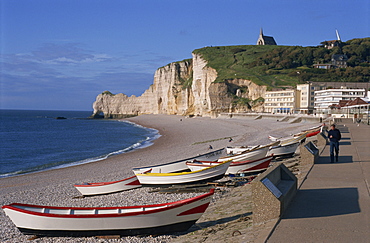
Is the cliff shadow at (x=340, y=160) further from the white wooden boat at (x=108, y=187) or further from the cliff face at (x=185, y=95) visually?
the cliff face at (x=185, y=95)

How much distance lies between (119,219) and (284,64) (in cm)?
11989

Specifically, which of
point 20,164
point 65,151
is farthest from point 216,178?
point 65,151

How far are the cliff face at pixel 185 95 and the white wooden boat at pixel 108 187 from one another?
83848 mm

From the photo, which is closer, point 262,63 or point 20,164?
point 20,164

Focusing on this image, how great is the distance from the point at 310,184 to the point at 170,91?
125901 mm

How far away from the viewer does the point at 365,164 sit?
13.4 m

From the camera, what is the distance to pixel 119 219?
8539 mm

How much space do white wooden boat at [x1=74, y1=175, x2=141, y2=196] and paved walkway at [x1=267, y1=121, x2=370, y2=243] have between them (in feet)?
22.6

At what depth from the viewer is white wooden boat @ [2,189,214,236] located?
855cm

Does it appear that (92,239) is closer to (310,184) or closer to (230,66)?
(310,184)

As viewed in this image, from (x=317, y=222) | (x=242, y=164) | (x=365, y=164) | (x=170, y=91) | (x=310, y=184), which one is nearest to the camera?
(x=317, y=222)

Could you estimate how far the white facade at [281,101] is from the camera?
87.2m

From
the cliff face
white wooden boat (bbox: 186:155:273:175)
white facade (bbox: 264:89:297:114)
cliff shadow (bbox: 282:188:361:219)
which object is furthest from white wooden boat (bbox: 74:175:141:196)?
the cliff face

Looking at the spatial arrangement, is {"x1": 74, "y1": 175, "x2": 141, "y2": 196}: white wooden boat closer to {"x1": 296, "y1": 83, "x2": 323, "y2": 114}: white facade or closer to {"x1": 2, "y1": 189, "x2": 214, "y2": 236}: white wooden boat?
{"x1": 2, "y1": 189, "x2": 214, "y2": 236}: white wooden boat
